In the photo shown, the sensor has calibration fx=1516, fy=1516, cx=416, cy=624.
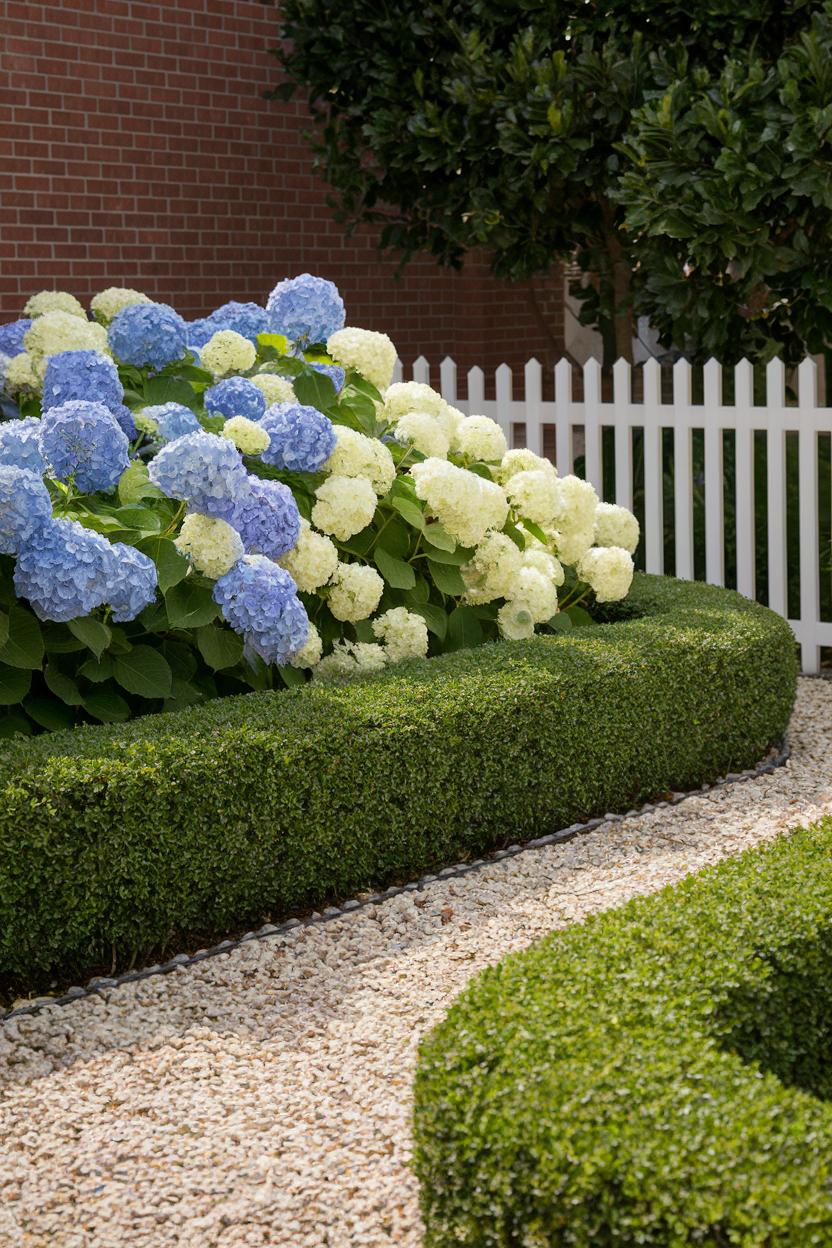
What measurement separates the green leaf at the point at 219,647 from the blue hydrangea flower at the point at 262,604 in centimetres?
6

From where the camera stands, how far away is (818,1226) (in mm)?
1929

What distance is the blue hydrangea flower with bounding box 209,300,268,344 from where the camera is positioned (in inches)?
229

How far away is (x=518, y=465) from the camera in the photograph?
5.65 m

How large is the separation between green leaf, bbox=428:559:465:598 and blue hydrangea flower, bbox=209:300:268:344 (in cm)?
129

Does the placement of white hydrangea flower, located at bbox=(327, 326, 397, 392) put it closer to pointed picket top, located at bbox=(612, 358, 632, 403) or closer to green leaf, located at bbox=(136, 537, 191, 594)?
green leaf, located at bbox=(136, 537, 191, 594)

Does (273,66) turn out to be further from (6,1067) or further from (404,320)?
(6,1067)

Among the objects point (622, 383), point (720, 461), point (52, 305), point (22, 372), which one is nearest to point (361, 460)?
point (22, 372)

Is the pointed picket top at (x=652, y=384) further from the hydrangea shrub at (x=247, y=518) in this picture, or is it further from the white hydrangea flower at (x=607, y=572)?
the white hydrangea flower at (x=607, y=572)

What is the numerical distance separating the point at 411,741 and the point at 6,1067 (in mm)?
1400

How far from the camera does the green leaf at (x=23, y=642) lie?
4.01 m

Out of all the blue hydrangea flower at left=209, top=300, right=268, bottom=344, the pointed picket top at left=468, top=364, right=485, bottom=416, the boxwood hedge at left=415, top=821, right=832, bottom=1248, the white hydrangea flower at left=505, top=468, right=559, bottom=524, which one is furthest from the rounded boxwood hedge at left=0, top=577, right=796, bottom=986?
the pointed picket top at left=468, top=364, right=485, bottom=416

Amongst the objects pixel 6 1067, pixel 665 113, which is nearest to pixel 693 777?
pixel 6 1067

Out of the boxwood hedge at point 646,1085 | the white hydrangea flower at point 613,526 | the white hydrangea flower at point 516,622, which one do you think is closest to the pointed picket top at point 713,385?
the white hydrangea flower at point 613,526

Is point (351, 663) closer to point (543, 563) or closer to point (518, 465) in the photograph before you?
point (543, 563)
